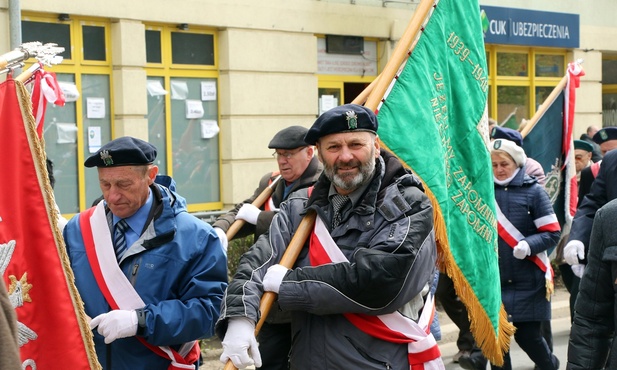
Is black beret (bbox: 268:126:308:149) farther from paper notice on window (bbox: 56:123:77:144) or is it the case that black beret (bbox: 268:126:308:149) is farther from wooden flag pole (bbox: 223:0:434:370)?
paper notice on window (bbox: 56:123:77:144)

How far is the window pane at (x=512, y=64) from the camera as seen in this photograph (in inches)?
740

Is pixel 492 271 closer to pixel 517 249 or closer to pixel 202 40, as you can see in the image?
pixel 517 249

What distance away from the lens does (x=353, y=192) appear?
4.31 meters

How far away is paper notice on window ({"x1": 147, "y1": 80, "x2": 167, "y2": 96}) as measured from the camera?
13.3m

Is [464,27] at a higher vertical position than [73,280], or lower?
higher

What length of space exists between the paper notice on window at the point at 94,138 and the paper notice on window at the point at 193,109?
4.59ft

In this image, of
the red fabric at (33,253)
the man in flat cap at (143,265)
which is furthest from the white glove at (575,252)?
the red fabric at (33,253)

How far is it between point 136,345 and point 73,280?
0.44 metres

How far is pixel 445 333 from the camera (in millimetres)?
10062

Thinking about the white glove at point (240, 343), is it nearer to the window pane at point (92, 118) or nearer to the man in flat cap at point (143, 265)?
the man in flat cap at point (143, 265)

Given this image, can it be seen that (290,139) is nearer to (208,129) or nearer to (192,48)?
(192,48)

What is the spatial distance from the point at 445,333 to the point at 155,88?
517cm

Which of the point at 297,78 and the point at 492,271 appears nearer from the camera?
the point at 492,271

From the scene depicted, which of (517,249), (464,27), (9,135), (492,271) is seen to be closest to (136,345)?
(9,135)
